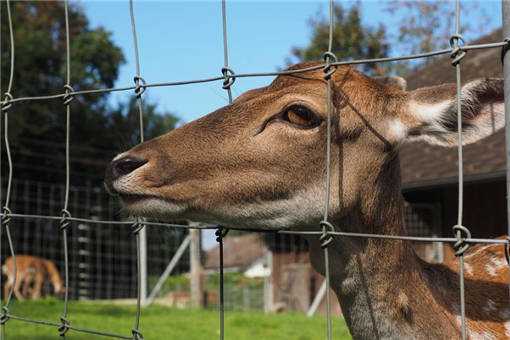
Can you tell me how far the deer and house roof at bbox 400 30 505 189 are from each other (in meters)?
6.91

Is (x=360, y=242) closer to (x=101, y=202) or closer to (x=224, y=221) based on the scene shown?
(x=224, y=221)

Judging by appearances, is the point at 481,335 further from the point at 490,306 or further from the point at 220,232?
the point at 220,232

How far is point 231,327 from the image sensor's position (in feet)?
30.5

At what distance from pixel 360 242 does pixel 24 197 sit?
1781cm

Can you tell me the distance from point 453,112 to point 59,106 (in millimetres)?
22614

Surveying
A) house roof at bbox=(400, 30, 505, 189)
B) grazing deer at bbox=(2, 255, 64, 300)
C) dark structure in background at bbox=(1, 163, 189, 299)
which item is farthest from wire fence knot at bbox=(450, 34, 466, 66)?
dark structure in background at bbox=(1, 163, 189, 299)

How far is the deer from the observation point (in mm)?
2531

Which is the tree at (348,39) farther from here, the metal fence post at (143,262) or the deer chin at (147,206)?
the deer chin at (147,206)

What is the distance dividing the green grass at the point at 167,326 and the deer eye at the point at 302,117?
4.86 m

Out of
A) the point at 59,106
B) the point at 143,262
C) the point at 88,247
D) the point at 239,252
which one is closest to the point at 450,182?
the point at 143,262

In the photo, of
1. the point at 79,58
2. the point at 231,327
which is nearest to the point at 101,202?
the point at 79,58

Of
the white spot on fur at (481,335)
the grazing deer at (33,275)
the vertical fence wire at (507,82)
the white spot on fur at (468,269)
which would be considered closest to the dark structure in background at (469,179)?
the white spot on fur at (468,269)

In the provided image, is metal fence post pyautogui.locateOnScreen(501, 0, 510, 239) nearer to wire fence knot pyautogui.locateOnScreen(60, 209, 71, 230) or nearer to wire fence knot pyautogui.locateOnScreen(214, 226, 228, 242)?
wire fence knot pyautogui.locateOnScreen(214, 226, 228, 242)

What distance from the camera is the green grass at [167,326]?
25.2 feet
